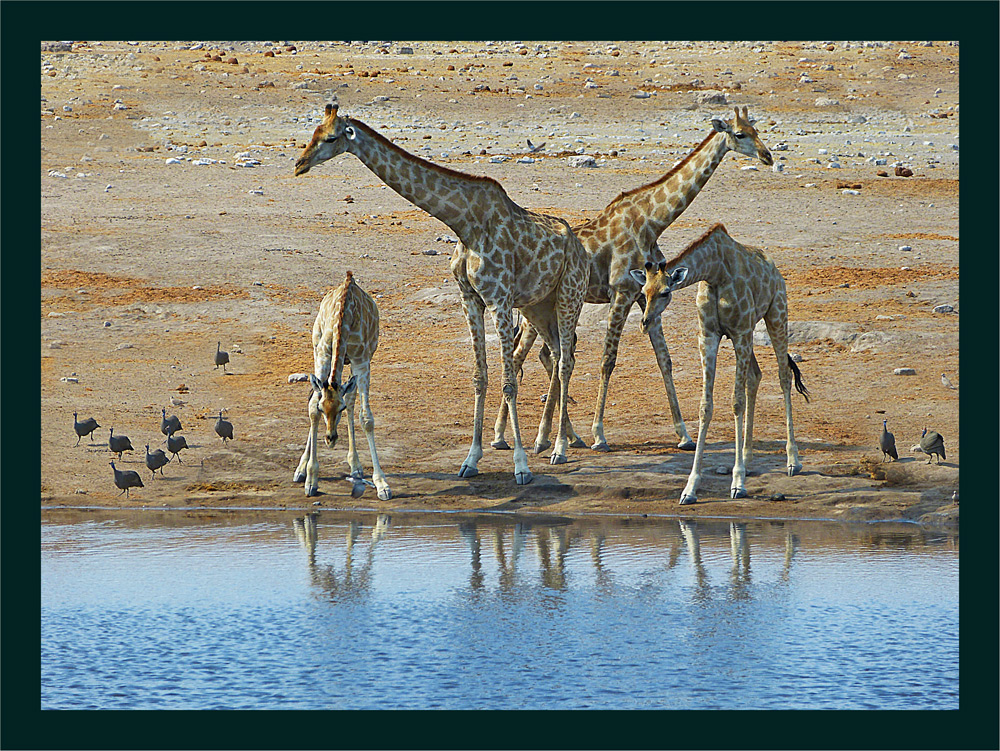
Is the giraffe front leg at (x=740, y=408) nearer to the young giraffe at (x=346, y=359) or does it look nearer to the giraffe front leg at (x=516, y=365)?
the giraffe front leg at (x=516, y=365)

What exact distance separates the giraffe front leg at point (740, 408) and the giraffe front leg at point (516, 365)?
2.63m

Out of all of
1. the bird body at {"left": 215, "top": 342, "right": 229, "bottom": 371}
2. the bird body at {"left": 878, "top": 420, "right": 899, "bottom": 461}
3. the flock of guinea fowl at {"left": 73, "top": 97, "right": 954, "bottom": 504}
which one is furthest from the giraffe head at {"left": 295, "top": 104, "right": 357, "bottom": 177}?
the bird body at {"left": 878, "top": 420, "right": 899, "bottom": 461}

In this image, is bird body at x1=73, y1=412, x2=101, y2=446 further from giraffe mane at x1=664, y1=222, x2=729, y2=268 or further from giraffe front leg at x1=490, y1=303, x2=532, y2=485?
giraffe mane at x1=664, y1=222, x2=729, y2=268

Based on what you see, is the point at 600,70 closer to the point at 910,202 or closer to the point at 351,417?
the point at 910,202

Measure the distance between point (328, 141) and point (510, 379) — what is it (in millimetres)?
3024

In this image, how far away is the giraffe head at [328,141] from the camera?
12.8m

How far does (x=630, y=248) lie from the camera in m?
14.6

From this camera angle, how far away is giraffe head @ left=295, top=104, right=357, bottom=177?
12750 mm

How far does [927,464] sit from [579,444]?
145 inches

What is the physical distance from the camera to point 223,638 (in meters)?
8.73

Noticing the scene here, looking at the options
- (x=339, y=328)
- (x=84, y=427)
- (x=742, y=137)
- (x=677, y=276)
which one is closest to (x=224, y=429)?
(x=84, y=427)

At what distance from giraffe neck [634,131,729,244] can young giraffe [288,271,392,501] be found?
10.7ft

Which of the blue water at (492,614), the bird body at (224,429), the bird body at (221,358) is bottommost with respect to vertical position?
the blue water at (492,614)

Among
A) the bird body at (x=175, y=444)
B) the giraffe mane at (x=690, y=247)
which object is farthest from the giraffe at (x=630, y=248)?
the bird body at (x=175, y=444)
